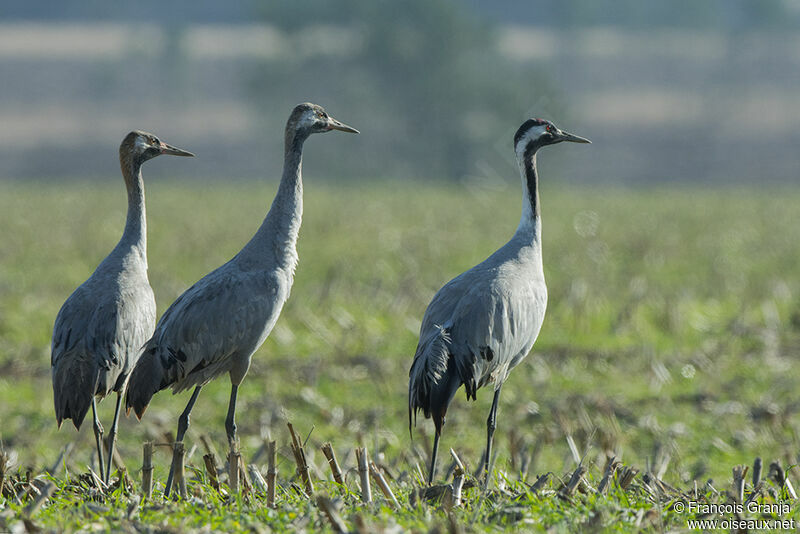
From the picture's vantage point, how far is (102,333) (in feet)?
18.2

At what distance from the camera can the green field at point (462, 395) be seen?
4.83 m

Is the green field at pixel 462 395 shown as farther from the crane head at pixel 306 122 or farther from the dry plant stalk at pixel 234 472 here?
the crane head at pixel 306 122

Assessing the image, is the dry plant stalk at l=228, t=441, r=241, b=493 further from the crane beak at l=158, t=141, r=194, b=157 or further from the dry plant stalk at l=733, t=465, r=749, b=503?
the dry plant stalk at l=733, t=465, r=749, b=503

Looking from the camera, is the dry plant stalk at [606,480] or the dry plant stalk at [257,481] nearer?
the dry plant stalk at [606,480]

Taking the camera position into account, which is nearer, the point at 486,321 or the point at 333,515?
the point at 333,515

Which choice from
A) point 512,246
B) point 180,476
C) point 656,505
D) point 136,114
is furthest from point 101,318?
point 136,114

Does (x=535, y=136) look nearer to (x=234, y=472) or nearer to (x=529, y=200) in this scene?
(x=529, y=200)

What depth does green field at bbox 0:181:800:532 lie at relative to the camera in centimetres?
483

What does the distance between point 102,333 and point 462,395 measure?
4.60 meters

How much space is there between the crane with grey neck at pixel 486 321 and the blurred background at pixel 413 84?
85.2ft

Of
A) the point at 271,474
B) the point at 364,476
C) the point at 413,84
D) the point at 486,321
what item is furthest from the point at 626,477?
the point at 413,84

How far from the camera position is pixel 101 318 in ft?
18.2

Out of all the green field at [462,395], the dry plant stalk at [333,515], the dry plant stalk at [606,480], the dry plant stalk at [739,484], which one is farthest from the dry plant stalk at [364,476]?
the dry plant stalk at [739,484]

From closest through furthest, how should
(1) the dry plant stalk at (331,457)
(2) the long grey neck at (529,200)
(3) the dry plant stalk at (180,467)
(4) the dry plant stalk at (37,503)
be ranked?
1. (4) the dry plant stalk at (37,503)
2. (3) the dry plant stalk at (180,467)
3. (1) the dry plant stalk at (331,457)
4. (2) the long grey neck at (529,200)
